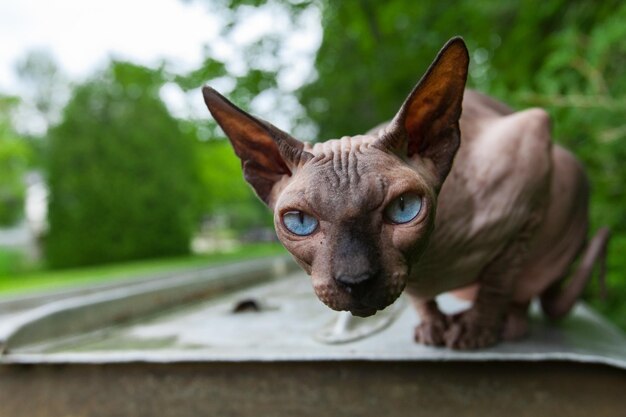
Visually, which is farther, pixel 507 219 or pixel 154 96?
pixel 154 96

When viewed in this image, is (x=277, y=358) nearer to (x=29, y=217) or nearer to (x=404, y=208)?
(x=404, y=208)

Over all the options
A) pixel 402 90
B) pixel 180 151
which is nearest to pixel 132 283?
pixel 402 90

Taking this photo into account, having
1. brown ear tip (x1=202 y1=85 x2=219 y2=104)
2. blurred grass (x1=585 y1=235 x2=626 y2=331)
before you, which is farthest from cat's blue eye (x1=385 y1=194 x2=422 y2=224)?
blurred grass (x1=585 y1=235 x2=626 y2=331)

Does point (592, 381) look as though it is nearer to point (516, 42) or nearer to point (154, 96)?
point (516, 42)

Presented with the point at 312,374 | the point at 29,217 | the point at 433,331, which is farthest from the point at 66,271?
the point at 433,331

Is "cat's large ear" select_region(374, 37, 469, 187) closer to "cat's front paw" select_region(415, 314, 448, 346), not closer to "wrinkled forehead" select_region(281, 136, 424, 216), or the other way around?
"wrinkled forehead" select_region(281, 136, 424, 216)

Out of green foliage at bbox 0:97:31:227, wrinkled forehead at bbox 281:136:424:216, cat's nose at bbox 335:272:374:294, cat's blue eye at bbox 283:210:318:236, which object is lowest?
cat's nose at bbox 335:272:374:294
